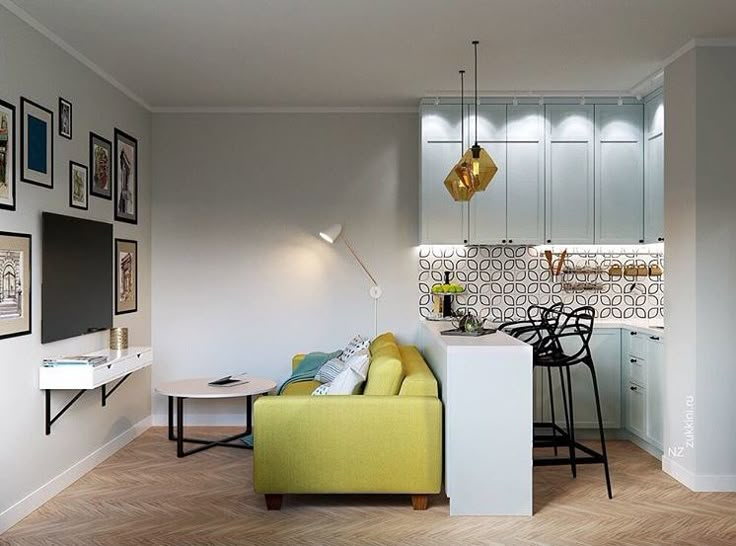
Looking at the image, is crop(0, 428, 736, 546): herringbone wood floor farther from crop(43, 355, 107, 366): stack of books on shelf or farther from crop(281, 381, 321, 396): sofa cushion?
crop(43, 355, 107, 366): stack of books on shelf

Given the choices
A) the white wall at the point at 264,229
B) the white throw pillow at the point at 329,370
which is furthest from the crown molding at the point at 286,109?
the white throw pillow at the point at 329,370

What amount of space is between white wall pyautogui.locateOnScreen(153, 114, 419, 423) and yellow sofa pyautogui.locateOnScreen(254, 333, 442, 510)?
230 centimetres

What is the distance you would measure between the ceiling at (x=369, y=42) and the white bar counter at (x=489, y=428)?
187cm

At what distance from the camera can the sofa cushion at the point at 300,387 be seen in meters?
5.09

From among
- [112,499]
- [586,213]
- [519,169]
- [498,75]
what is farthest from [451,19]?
[112,499]

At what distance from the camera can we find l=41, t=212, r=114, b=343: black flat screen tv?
432 cm

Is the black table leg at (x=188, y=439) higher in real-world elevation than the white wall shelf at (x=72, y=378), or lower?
lower

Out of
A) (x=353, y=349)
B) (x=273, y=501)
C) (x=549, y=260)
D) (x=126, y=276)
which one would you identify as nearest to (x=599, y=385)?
(x=549, y=260)

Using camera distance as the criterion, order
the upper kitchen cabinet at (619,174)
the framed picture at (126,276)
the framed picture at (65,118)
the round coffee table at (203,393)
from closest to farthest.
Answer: the framed picture at (65,118) → the round coffee table at (203,393) → the framed picture at (126,276) → the upper kitchen cabinet at (619,174)

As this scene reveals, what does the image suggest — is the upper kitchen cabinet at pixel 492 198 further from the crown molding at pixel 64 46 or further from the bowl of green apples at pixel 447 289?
the crown molding at pixel 64 46

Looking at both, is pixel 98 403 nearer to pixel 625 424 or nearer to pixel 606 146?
pixel 625 424

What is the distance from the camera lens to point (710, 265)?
4477 millimetres

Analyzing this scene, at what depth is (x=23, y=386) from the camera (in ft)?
13.4

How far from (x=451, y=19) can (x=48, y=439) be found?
3421mm
